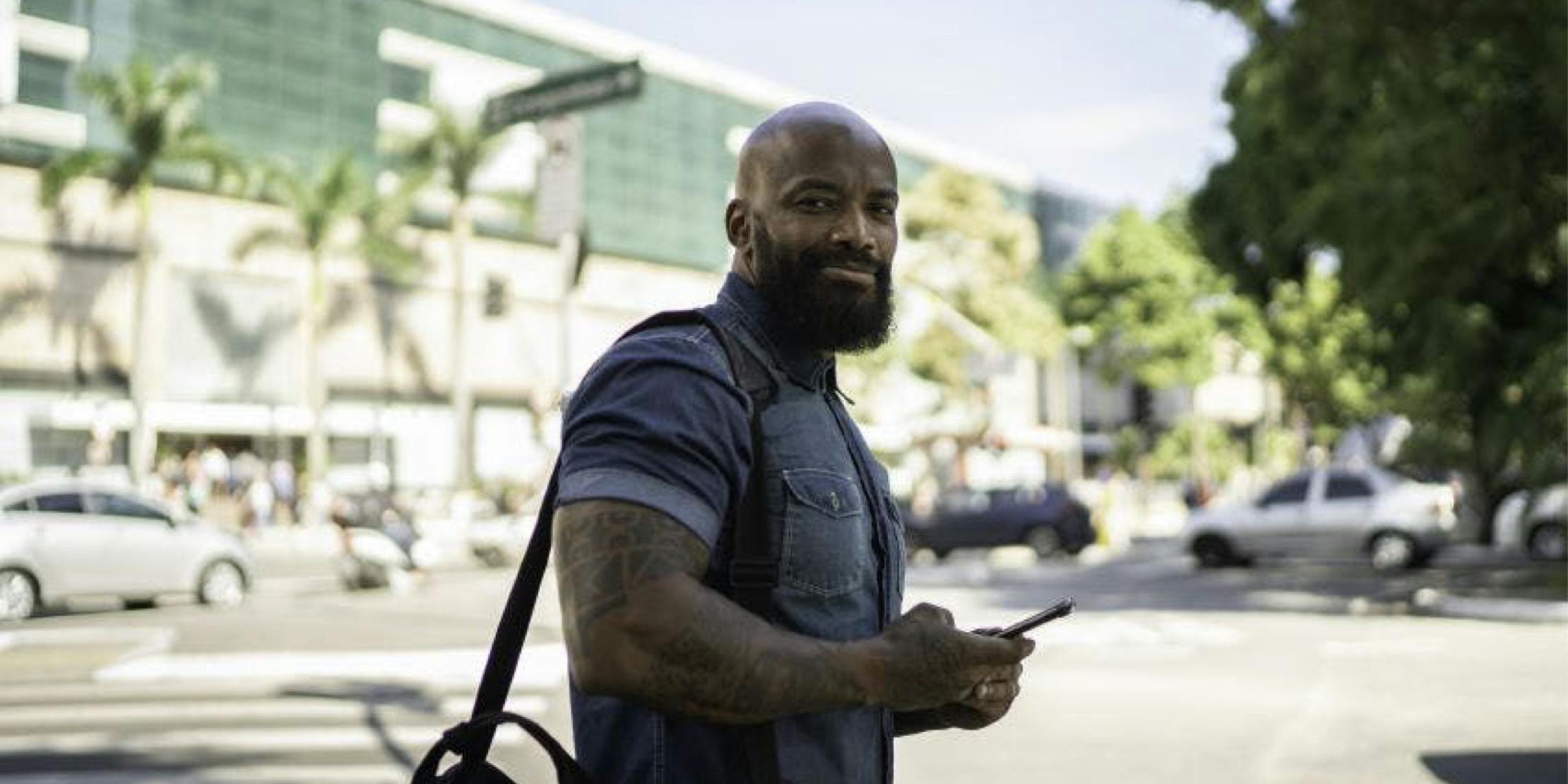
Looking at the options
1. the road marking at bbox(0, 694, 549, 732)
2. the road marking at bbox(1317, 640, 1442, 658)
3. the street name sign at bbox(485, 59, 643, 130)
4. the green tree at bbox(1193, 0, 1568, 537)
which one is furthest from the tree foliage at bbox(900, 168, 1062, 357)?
the road marking at bbox(0, 694, 549, 732)

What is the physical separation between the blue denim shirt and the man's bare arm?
0.03 m

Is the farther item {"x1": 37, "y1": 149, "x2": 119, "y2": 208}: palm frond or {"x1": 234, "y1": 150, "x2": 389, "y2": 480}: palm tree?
{"x1": 234, "y1": 150, "x2": 389, "y2": 480}: palm tree

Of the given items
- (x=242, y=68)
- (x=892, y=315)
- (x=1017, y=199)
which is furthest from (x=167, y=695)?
(x=1017, y=199)

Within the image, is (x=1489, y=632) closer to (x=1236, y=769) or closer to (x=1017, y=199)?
(x=1236, y=769)

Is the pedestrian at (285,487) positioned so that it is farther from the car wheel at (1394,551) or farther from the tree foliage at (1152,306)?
the tree foliage at (1152,306)

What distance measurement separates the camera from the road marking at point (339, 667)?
973 cm

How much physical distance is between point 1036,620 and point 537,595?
61 centimetres

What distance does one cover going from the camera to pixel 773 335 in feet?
6.05

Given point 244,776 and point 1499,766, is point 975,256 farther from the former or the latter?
point 244,776

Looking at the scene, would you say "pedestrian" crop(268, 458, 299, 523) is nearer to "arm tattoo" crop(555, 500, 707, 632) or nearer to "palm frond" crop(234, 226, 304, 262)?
"palm frond" crop(234, 226, 304, 262)

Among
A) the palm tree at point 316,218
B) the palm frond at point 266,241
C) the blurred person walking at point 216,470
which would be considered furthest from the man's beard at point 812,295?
the palm frond at point 266,241

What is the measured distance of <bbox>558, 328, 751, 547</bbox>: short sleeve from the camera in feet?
5.01

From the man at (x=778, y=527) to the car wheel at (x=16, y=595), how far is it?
Result: 14.3 meters

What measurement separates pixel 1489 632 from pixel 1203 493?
2400 cm
